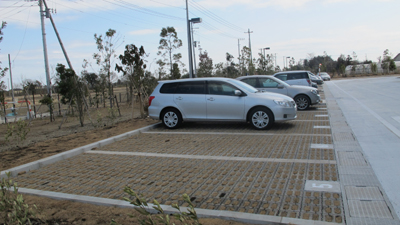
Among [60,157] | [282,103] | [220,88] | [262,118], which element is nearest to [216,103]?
[220,88]

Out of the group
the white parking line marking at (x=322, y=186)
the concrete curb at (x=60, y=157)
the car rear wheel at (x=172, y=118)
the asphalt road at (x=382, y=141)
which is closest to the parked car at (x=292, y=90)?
the asphalt road at (x=382, y=141)

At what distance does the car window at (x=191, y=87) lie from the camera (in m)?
10.2

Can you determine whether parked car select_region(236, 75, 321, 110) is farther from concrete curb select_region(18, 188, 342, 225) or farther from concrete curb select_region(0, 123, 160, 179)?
concrete curb select_region(18, 188, 342, 225)

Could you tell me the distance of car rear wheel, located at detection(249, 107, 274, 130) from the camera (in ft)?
31.6

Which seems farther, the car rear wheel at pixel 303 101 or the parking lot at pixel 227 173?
the car rear wheel at pixel 303 101

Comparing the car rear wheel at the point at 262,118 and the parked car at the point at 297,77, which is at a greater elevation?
the parked car at the point at 297,77

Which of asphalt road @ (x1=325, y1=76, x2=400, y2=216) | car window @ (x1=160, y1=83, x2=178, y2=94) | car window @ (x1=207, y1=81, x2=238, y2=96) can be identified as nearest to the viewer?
asphalt road @ (x1=325, y1=76, x2=400, y2=216)

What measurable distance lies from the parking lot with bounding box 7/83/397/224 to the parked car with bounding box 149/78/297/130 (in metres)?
0.78

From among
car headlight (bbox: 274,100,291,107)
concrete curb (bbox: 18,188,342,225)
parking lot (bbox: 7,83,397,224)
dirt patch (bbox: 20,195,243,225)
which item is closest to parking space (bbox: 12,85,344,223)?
parking lot (bbox: 7,83,397,224)

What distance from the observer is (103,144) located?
827 cm

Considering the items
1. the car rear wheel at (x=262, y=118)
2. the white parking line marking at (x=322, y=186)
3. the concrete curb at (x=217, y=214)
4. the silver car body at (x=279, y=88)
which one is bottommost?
the white parking line marking at (x=322, y=186)

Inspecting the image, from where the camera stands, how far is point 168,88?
1056 cm

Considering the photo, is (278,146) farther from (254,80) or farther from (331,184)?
(254,80)

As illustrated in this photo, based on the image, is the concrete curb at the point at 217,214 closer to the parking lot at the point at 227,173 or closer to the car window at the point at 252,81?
the parking lot at the point at 227,173
